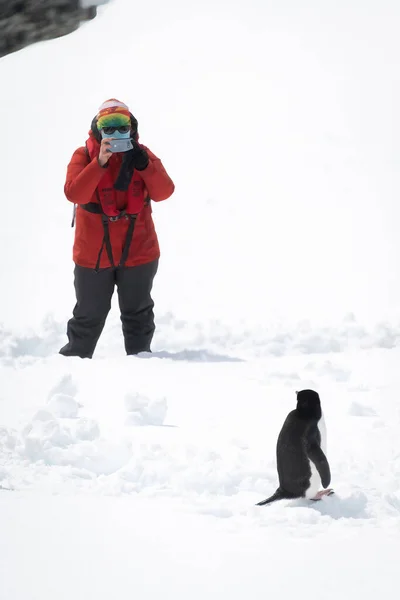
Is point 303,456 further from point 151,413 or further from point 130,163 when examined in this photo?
point 130,163

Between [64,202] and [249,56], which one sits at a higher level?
[249,56]

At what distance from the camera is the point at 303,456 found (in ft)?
10.9

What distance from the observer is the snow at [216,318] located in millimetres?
2904

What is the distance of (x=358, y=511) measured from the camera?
3246 millimetres

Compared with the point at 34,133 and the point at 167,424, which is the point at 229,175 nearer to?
the point at 34,133

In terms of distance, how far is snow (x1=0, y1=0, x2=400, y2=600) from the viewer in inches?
114

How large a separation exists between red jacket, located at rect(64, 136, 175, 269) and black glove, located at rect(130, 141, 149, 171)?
3 cm

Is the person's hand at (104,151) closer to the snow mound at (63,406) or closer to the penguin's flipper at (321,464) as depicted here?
the snow mound at (63,406)

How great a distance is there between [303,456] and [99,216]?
2300 millimetres

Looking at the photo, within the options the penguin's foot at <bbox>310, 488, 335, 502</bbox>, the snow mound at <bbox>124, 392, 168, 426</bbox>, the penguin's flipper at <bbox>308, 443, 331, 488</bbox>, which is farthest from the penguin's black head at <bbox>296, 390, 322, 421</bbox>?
the snow mound at <bbox>124, 392, 168, 426</bbox>

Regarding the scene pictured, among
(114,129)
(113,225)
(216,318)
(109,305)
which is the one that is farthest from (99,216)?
(216,318)

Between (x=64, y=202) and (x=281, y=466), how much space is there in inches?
248

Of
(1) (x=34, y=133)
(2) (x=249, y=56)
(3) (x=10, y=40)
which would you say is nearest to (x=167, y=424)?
(1) (x=34, y=133)

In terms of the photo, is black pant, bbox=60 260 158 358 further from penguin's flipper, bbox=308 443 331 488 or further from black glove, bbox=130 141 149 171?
penguin's flipper, bbox=308 443 331 488
